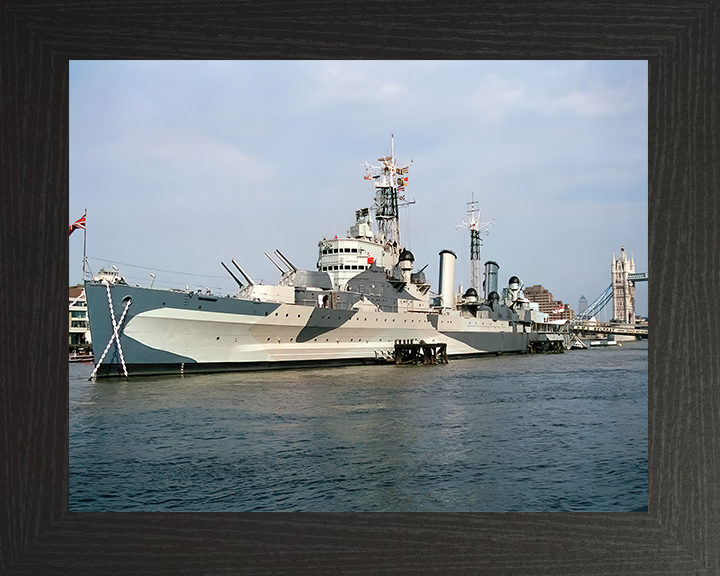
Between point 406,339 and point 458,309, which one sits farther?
point 458,309

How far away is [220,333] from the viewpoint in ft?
41.3

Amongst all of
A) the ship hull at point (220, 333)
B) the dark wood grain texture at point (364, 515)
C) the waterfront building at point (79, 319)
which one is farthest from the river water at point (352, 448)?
the waterfront building at point (79, 319)

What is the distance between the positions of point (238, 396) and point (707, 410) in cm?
783

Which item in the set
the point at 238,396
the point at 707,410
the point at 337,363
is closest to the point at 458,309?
the point at 337,363

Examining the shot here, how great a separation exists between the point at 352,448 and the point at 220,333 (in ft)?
24.9

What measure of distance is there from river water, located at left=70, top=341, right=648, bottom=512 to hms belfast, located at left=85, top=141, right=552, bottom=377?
3.71 ft

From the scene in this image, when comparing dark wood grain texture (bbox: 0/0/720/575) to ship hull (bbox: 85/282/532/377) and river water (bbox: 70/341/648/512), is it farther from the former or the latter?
ship hull (bbox: 85/282/532/377)

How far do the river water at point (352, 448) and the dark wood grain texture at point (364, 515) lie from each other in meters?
0.43

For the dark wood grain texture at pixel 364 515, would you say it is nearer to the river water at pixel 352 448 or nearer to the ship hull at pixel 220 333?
the river water at pixel 352 448

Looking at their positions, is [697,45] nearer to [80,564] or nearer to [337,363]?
[80,564]

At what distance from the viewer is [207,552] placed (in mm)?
2270

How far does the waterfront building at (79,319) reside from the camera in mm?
12836

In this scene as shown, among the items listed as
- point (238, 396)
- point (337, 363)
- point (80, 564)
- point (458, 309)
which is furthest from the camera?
point (458, 309)

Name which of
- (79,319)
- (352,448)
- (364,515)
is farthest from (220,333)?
(364,515)
